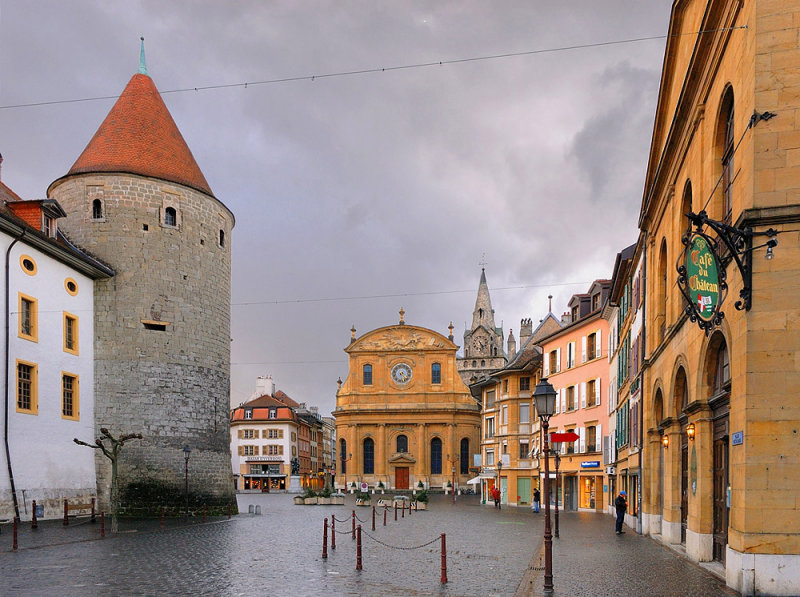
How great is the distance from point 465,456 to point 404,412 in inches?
323

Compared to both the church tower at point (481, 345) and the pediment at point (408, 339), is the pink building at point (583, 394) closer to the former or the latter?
the pediment at point (408, 339)

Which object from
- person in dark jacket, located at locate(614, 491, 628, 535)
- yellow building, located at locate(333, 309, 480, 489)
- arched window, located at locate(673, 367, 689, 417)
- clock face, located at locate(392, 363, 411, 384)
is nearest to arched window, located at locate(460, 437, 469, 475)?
yellow building, located at locate(333, 309, 480, 489)

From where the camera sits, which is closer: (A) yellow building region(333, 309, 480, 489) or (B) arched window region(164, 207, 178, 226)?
(B) arched window region(164, 207, 178, 226)

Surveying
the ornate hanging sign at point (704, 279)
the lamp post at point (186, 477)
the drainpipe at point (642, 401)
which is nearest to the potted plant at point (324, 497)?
the lamp post at point (186, 477)

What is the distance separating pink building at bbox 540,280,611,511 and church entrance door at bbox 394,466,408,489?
40465mm

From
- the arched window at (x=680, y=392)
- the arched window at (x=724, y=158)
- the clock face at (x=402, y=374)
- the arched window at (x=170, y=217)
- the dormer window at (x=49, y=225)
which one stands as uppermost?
the arched window at (x=170, y=217)

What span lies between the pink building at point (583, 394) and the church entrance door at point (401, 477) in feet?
133

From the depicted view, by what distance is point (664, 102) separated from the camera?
21859mm

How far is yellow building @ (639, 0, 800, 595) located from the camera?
37.7ft

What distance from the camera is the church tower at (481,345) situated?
148 metres

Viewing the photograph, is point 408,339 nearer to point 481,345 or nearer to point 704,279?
point 481,345

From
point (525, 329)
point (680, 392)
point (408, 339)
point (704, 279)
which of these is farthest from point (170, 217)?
point (525, 329)

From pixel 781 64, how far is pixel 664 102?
10.3m

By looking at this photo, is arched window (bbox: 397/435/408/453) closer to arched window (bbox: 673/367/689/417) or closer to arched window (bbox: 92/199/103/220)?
arched window (bbox: 92/199/103/220)
